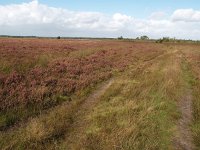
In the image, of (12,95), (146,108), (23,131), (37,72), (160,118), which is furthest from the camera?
(37,72)

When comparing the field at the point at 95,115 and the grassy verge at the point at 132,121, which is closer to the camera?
the grassy verge at the point at 132,121

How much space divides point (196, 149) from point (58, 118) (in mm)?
4537

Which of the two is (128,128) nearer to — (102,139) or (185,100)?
(102,139)

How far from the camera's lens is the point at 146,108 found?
10.5 m

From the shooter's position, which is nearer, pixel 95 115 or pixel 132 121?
pixel 132 121

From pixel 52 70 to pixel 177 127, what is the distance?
1166cm

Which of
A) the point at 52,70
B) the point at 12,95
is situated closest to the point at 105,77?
the point at 52,70

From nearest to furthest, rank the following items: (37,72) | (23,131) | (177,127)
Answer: (23,131) → (177,127) → (37,72)

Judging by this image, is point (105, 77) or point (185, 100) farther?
point (105, 77)

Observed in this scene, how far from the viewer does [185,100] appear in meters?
12.9

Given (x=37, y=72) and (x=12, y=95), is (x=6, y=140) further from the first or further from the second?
(x=37, y=72)

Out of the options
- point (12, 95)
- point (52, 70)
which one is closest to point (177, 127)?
point (12, 95)

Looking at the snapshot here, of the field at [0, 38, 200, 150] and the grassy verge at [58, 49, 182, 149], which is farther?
the field at [0, 38, 200, 150]

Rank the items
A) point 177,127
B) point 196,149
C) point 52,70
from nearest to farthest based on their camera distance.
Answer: point 196,149 < point 177,127 < point 52,70
